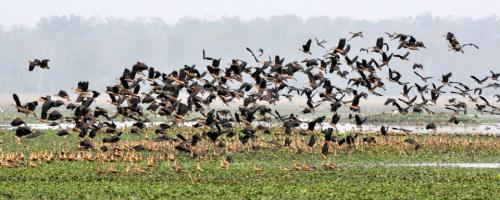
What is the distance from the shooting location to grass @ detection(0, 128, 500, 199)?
1123 inches

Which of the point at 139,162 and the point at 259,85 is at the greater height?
the point at 259,85

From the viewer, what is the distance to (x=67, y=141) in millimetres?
47219

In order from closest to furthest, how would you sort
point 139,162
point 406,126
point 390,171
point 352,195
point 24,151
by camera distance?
point 352,195 < point 390,171 < point 139,162 < point 24,151 < point 406,126

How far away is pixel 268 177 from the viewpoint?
32812 millimetres

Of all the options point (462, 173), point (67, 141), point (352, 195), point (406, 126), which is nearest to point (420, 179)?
point (462, 173)

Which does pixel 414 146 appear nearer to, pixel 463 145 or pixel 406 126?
pixel 463 145

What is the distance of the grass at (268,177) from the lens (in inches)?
1123

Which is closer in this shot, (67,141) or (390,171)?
(390,171)

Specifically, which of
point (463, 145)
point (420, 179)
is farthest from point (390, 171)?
point (463, 145)

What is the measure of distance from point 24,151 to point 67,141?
5.31 metres

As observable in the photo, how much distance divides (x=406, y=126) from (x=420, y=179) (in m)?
37.1

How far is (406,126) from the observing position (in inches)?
2714

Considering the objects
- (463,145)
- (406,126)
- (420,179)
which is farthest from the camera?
(406,126)

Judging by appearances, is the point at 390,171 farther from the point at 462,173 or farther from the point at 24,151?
the point at 24,151
